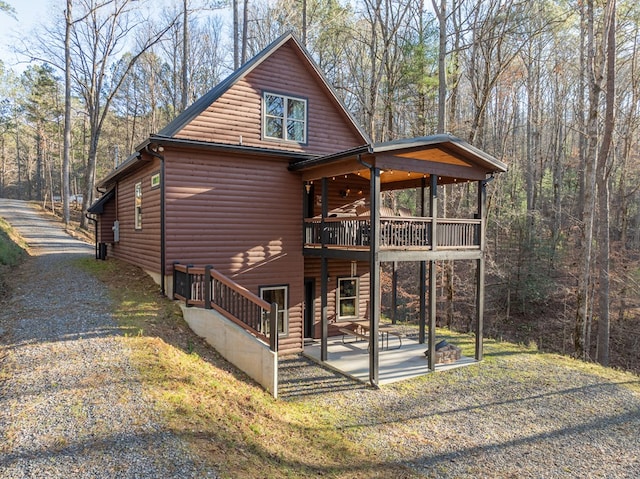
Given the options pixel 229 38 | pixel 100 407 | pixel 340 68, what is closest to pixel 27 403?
pixel 100 407

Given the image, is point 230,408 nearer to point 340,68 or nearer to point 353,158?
point 353,158

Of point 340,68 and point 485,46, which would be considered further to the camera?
point 340,68

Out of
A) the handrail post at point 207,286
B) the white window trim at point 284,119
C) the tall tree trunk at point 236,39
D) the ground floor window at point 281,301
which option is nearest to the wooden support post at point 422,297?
the ground floor window at point 281,301

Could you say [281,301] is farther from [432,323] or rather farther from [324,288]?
[432,323]

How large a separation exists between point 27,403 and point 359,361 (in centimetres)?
719

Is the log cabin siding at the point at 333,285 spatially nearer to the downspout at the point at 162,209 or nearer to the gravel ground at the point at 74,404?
the downspout at the point at 162,209

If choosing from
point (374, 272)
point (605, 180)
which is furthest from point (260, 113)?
point (605, 180)

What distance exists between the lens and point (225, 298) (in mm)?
8297

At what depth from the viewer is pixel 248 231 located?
10.5m

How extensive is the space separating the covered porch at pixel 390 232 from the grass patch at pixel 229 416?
2.65 meters

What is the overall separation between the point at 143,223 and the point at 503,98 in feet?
77.8

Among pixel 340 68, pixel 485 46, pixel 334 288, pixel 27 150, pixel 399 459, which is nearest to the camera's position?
pixel 399 459

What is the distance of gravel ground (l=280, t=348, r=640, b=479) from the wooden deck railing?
1538mm

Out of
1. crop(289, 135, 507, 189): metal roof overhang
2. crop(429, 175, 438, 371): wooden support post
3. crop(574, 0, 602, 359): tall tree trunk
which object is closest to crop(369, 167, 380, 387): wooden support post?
crop(289, 135, 507, 189): metal roof overhang
